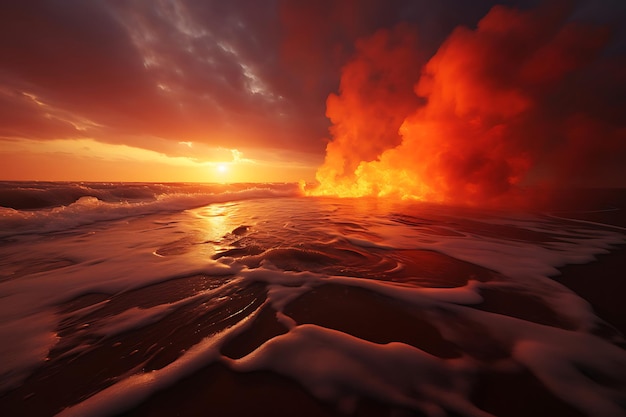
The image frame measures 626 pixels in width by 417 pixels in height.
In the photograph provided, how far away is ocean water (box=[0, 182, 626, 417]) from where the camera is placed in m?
1.87

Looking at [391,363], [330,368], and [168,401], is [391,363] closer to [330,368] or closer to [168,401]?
[330,368]

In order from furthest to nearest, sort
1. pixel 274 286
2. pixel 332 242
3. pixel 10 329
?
pixel 332 242
pixel 274 286
pixel 10 329

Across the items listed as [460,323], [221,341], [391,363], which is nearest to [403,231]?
[460,323]

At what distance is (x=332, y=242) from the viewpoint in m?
6.00

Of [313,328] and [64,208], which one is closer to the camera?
[313,328]

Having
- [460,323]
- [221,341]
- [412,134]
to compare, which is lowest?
[221,341]

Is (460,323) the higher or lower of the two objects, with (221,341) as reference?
higher

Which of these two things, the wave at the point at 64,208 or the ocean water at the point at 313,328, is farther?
the wave at the point at 64,208

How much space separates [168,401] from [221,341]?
66 centimetres

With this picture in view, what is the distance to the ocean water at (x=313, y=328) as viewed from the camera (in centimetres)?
187

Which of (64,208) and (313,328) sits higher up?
(313,328)

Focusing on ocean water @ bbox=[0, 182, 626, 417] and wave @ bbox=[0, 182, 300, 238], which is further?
wave @ bbox=[0, 182, 300, 238]

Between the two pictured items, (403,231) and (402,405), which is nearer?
(402,405)

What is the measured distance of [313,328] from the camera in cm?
261
